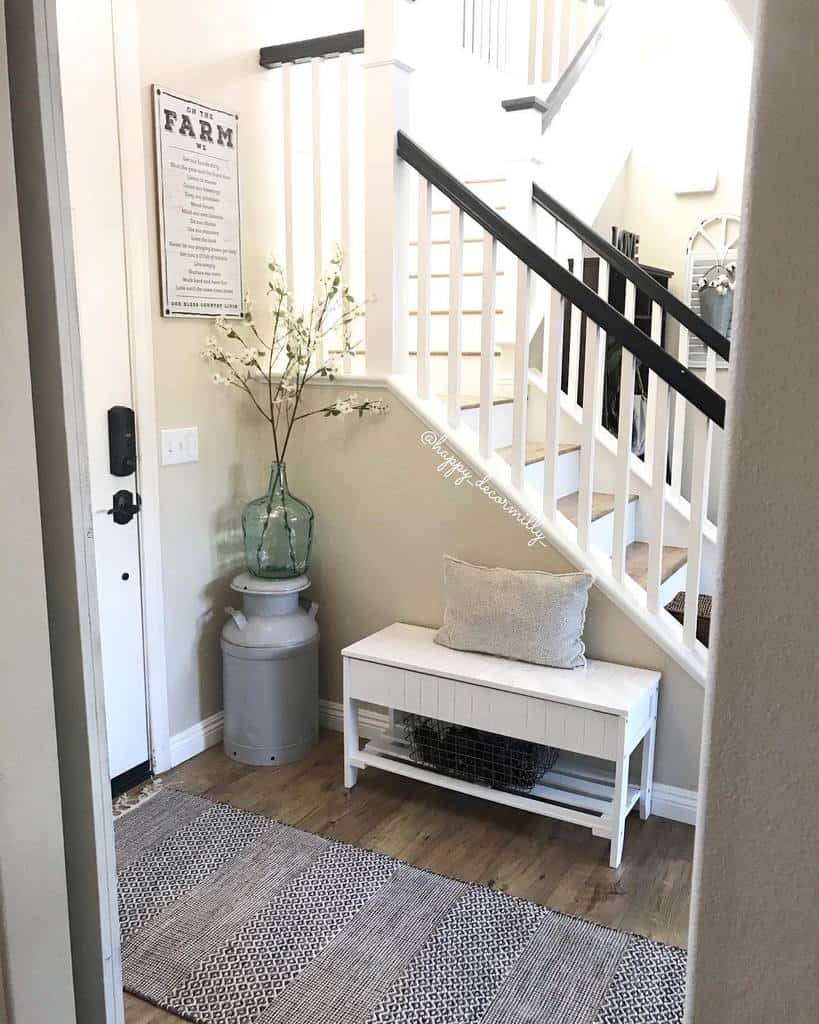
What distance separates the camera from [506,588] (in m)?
2.80

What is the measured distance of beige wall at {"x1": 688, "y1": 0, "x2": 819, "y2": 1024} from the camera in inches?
28.8

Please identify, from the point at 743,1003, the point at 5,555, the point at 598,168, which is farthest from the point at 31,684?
the point at 598,168

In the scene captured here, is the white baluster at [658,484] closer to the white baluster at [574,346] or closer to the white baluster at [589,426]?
the white baluster at [589,426]

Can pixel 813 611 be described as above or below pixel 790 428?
below

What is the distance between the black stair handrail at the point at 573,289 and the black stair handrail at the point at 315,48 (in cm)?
40

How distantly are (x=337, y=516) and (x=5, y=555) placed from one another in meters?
2.04

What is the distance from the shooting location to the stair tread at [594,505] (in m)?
3.17

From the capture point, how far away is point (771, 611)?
30.5 inches

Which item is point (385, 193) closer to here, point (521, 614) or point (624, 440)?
point (624, 440)

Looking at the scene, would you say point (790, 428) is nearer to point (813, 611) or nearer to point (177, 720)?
point (813, 611)

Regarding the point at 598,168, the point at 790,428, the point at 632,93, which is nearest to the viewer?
the point at 790,428

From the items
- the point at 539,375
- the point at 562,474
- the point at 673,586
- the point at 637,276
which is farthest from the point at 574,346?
the point at 673,586

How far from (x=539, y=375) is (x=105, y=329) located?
1821 millimetres

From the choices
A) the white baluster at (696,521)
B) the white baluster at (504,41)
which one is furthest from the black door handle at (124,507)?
the white baluster at (504,41)
